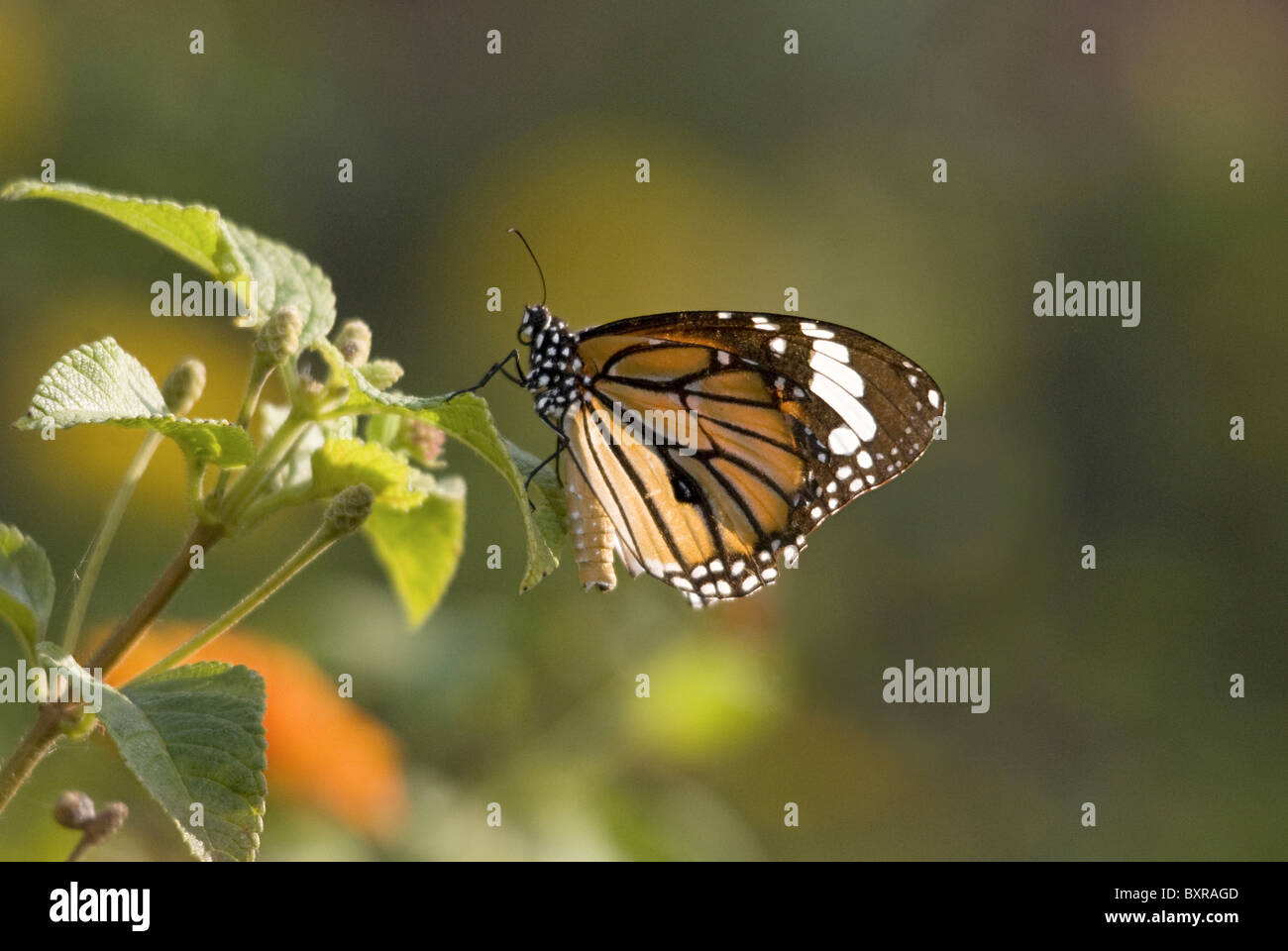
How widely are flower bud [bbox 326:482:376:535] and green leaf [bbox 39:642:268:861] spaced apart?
13 cm

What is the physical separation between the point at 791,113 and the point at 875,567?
164cm

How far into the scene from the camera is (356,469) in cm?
101

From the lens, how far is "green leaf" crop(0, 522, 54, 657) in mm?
912

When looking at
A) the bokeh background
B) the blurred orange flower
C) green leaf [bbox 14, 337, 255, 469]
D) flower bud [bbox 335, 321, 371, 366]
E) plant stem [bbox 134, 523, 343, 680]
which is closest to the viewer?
green leaf [bbox 14, 337, 255, 469]

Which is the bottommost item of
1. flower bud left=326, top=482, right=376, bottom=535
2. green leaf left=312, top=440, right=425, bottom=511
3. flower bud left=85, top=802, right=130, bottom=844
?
flower bud left=85, top=802, right=130, bottom=844

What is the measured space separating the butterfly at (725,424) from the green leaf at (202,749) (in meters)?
0.72

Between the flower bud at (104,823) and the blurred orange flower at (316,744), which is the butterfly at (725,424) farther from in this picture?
the flower bud at (104,823)

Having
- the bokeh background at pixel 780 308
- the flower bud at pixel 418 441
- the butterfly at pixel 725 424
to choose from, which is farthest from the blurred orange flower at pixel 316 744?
the flower bud at pixel 418 441

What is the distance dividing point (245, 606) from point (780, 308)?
10.1 feet

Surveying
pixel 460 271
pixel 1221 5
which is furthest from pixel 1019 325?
pixel 460 271

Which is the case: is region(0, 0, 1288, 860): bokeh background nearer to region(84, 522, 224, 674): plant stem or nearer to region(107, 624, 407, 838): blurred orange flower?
region(107, 624, 407, 838): blurred orange flower

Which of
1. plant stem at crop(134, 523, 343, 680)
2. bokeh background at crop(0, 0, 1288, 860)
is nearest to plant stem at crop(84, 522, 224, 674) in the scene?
plant stem at crop(134, 523, 343, 680)

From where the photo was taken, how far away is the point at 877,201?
4.20 meters

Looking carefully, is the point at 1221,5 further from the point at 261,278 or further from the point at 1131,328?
the point at 261,278
